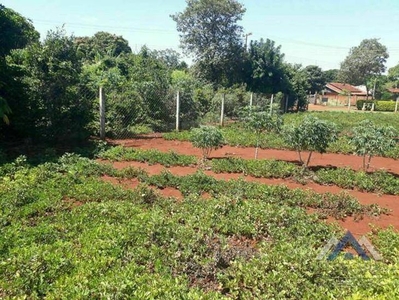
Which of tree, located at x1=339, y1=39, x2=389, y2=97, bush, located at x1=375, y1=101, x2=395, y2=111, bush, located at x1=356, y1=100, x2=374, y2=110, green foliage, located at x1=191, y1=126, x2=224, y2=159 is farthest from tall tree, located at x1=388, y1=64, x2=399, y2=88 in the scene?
green foliage, located at x1=191, y1=126, x2=224, y2=159

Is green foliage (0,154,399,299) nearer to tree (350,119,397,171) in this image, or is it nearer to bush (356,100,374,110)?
tree (350,119,397,171)

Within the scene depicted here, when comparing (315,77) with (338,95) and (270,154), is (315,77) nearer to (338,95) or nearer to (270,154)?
(338,95)

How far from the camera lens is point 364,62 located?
60125 mm

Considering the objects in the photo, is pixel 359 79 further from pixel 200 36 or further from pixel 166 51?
pixel 200 36

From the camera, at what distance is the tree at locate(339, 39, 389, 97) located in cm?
6003

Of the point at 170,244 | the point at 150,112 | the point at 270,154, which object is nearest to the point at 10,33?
the point at 150,112

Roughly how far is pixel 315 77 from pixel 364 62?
27.1 metres

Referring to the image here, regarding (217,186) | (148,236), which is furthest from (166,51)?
(148,236)

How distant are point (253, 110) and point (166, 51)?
103ft

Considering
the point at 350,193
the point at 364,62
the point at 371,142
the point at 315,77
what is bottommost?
the point at 350,193

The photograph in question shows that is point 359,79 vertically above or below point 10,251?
above

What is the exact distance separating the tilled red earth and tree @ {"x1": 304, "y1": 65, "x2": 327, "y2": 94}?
Result: 29.5 meters

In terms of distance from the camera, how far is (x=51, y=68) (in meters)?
10.4

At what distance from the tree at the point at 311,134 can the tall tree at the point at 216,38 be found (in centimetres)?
1831
